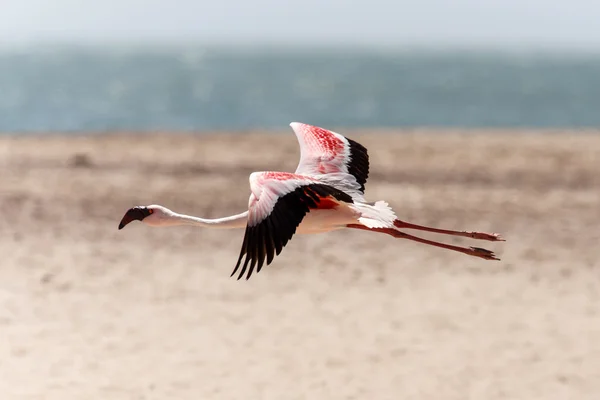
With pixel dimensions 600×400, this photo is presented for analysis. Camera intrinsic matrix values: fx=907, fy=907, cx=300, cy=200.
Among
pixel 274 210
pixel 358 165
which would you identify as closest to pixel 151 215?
pixel 274 210

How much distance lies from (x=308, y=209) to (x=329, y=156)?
1998 millimetres

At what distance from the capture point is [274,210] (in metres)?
5.68

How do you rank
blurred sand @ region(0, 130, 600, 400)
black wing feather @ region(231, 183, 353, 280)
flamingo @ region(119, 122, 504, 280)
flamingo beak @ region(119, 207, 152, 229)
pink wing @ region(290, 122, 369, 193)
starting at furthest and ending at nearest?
blurred sand @ region(0, 130, 600, 400) → pink wing @ region(290, 122, 369, 193) → flamingo beak @ region(119, 207, 152, 229) → flamingo @ region(119, 122, 504, 280) → black wing feather @ region(231, 183, 353, 280)

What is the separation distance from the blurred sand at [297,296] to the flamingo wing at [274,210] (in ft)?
9.48

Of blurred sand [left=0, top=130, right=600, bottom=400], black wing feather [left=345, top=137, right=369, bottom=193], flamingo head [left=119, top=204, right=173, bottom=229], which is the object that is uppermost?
black wing feather [left=345, top=137, right=369, bottom=193]

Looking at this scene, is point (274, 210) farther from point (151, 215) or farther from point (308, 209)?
point (151, 215)

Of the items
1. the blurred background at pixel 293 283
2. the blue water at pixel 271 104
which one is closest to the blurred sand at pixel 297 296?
the blurred background at pixel 293 283

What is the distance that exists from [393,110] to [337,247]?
121 ft

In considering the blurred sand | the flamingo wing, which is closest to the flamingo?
the flamingo wing

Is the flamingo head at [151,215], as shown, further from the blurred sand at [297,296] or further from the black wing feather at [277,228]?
the blurred sand at [297,296]

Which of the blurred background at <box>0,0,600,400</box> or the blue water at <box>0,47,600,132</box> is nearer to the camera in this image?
the blurred background at <box>0,0,600,400</box>

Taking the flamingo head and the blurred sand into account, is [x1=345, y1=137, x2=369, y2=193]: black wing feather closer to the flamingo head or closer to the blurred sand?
the flamingo head

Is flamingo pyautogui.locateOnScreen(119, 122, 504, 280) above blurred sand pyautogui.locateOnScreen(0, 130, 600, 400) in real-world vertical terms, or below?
above

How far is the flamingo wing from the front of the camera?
5512 mm
